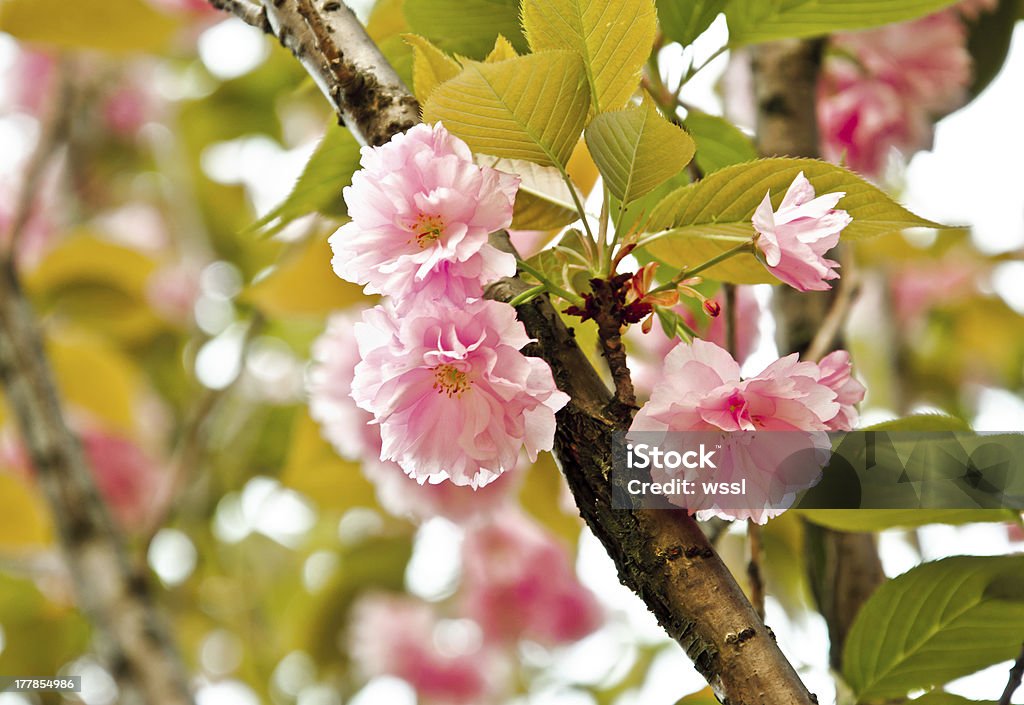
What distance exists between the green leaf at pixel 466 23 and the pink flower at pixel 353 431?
0.51 meters

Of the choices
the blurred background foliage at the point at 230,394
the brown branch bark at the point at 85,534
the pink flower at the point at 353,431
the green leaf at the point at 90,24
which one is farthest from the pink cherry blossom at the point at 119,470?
the green leaf at the point at 90,24

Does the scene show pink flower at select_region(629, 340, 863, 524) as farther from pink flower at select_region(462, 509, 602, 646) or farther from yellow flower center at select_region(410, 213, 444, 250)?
pink flower at select_region(462, 509, 602, 646)

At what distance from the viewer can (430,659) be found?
1616mm

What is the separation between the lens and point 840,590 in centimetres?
67

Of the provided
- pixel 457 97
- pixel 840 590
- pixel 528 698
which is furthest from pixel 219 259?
pixel 457 97

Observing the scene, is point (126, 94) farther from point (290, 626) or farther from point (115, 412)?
point (290, 626)

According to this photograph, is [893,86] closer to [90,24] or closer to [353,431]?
[353,431]

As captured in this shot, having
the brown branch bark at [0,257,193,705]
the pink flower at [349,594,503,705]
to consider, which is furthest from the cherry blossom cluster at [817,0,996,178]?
the pink flower at [349,594,503,705]

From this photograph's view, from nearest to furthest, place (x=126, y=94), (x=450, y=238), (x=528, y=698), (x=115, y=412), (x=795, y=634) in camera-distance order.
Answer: (x=450, y=238)
(x=795, y=634)
(x=115, y=412)
(x=528, y=698)
(x=126, y=94)

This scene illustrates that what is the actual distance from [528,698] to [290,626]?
42 cm

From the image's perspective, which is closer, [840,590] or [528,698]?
[840,590]

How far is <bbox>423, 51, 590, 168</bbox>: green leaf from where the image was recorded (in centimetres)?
36

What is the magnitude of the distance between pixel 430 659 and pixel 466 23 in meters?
1.33

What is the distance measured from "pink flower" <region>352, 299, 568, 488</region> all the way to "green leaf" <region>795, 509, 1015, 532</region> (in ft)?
0.64
